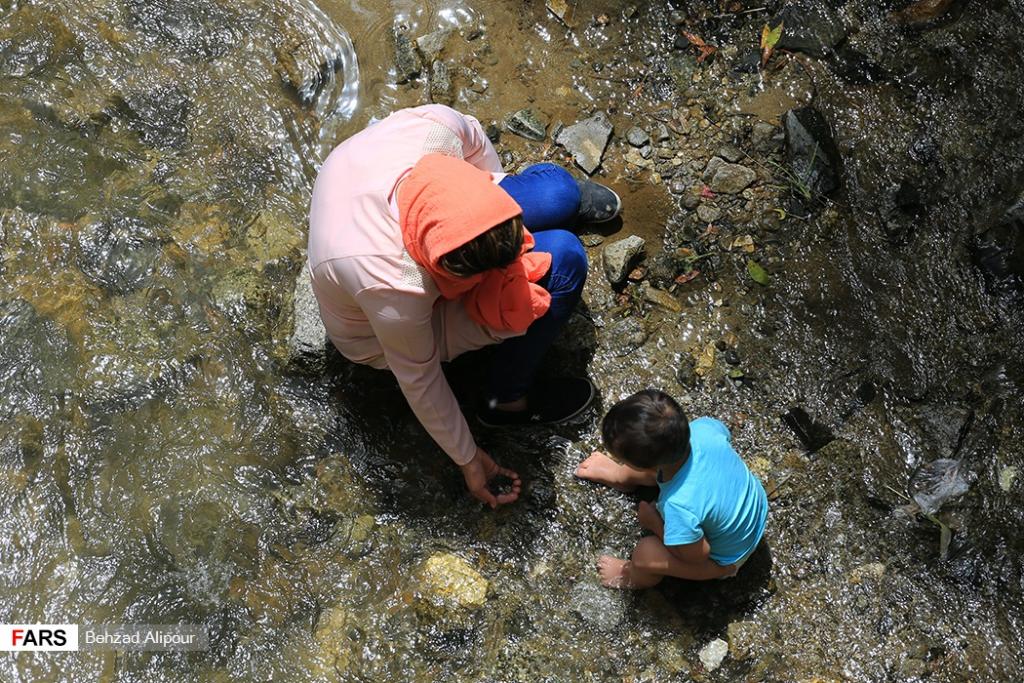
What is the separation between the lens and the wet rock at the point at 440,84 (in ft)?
10.1

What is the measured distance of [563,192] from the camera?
8.48 ft

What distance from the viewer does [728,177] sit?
9.29 feet

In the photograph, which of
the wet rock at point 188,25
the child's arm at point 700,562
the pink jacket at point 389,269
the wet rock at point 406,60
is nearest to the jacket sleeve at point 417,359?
the pink jacket at point 389,269

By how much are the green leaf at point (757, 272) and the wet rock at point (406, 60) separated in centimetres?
152

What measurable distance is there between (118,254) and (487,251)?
1598 mm

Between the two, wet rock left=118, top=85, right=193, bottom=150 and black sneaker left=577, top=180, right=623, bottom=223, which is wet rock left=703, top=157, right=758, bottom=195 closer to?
black sneaker left=577, top=180, right=623, bottom=223

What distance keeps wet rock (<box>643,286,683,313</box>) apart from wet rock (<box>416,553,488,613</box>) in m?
1.12

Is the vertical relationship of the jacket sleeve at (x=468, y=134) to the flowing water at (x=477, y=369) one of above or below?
above

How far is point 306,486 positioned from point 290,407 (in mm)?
271

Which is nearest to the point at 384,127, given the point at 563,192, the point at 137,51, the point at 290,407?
the point at 563,192

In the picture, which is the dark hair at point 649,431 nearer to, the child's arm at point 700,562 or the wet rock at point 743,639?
the child's arm at point 700,562

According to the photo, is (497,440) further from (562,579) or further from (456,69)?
(456,69)

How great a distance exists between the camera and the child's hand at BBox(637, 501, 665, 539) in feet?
7.60

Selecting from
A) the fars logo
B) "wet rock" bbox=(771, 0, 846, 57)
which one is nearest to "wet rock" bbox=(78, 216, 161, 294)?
the fars logo
